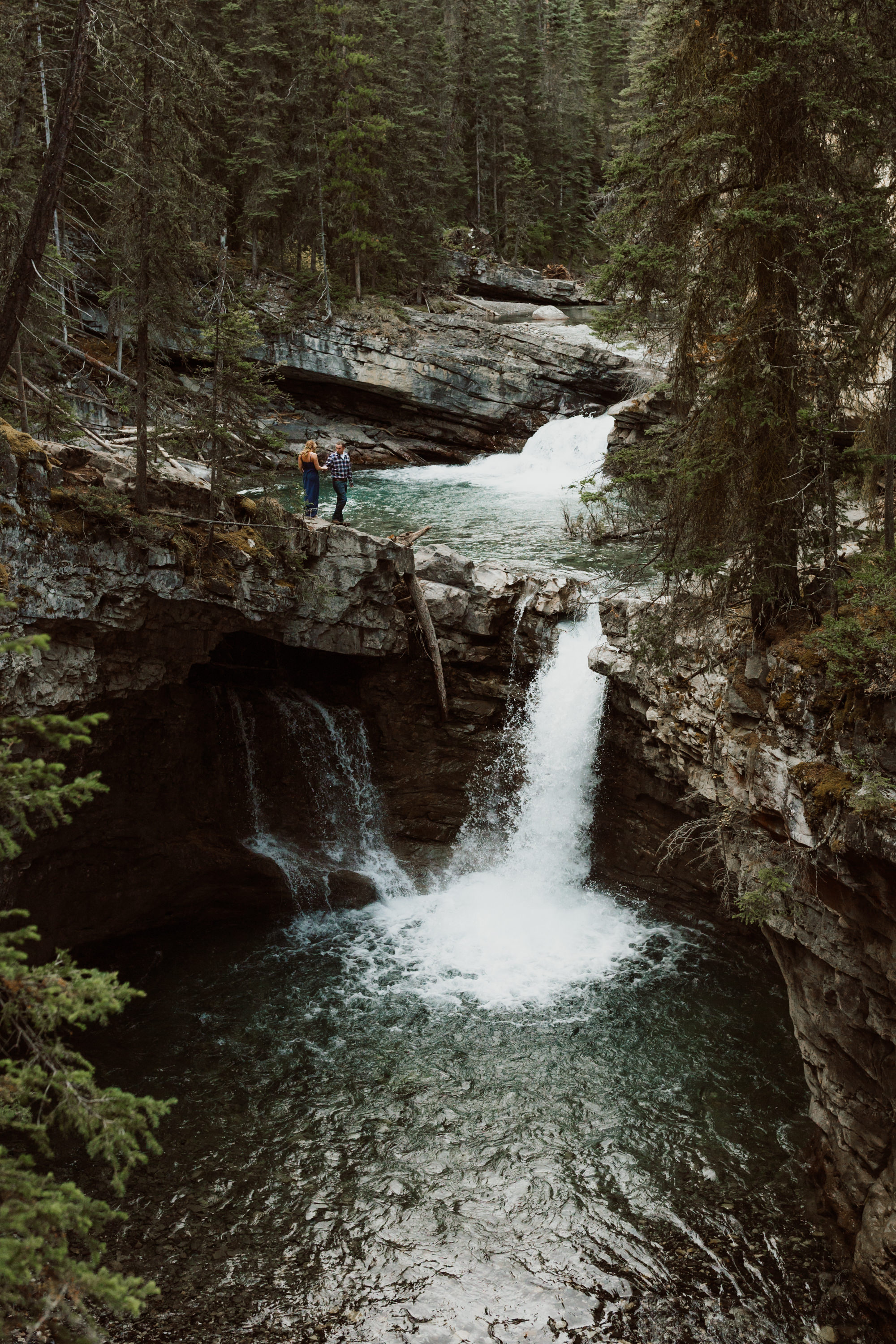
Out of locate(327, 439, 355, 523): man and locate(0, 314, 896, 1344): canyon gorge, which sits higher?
locate(327, 439, 355, 523): man

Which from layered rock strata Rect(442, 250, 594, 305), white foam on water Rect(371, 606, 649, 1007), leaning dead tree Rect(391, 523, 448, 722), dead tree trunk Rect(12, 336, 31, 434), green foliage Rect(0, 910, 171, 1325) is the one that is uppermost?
layered rock strata Rect(442, 250, 594, 305)

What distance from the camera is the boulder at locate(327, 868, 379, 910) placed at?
1628 centimetres

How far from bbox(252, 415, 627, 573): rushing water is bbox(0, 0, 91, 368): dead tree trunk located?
9145 mm

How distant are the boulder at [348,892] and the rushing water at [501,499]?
7302mm

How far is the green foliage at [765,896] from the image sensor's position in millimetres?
8992

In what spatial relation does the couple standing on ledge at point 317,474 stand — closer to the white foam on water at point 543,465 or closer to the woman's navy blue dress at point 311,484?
the woman's navy blue dress at point 311,484

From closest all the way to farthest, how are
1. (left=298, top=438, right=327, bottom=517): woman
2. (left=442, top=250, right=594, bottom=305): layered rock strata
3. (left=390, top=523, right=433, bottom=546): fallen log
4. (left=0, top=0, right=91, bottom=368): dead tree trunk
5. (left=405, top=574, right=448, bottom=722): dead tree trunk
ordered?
(left=0, top=0, right=91, bottom=368): dead tree trunk < (left=405, top=574, right=448, bottom=722): dead tree trunk < (left=298, top=438, right=327, bottom=517): woman < (left=390, top=523, right=433, bottom=546): fallen log < (left=442, top=250, right=594, bottom=305): layered rock strata

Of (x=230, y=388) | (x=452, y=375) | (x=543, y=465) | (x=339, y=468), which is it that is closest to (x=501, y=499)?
(x=543, y=465)

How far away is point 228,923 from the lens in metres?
16.0

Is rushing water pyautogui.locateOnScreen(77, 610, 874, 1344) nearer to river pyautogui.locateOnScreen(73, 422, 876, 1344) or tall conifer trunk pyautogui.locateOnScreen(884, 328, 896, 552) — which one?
river pyautogui.locateOnScreen(73, 422, 876, 1344)

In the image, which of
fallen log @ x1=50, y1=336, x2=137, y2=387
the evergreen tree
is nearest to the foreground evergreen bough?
the evergreen tree

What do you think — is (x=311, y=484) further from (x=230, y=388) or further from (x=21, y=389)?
(x=21, y=389)

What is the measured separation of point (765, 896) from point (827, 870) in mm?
787

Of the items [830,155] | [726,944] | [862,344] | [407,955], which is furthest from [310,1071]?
[830,155]
